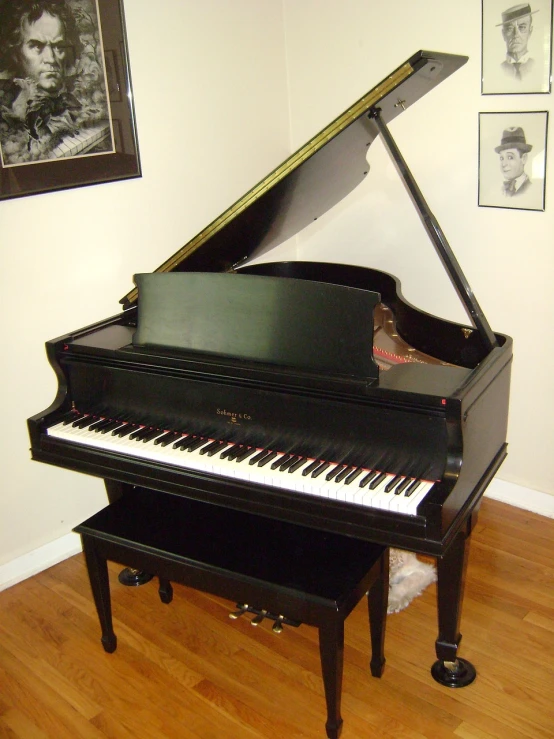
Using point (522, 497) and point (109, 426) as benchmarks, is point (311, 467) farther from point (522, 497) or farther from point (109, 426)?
point (522, 497)

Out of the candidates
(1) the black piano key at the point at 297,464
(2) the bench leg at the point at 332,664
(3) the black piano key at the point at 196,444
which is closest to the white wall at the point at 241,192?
(3) the black piano key at the point at 196,444

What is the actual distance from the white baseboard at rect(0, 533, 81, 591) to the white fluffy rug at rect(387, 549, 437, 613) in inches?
54.4

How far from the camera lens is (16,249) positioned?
2861 millimetres

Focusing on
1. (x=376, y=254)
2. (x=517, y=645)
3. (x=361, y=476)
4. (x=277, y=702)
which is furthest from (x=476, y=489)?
(x=376, y=254)

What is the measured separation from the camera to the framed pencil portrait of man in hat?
2.80 meters

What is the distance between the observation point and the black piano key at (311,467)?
2143 mm

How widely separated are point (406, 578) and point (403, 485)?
986mm

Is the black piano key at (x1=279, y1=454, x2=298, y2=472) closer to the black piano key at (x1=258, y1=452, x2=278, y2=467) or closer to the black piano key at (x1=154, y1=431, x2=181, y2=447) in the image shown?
the black piano key at (x1=258, y1=452, x2=278, y2=467)

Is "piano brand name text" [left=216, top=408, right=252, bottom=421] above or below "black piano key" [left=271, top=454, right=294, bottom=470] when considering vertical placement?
above

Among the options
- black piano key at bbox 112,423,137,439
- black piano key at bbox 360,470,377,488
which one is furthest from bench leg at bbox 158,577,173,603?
black piano key at bbox 360,470,377,488

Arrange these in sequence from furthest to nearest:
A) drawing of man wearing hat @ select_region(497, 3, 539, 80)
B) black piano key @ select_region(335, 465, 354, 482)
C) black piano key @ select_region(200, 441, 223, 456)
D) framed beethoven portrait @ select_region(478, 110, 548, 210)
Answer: framed beethoven portrait @ select_region(478, 110, 548, 210) → drawing of man wearing hat @ select_region(497, 3, 539, 80) → black piano key @ select_region(200, 441, 223, 456) → black piano key @ select_region(335, 465, 354, 482)

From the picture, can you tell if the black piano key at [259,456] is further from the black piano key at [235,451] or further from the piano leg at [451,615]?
the piano leg at [451,615]

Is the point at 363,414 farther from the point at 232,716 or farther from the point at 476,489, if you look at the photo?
the point at 232,716

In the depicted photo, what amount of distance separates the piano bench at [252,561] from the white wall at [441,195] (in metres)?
1.36
